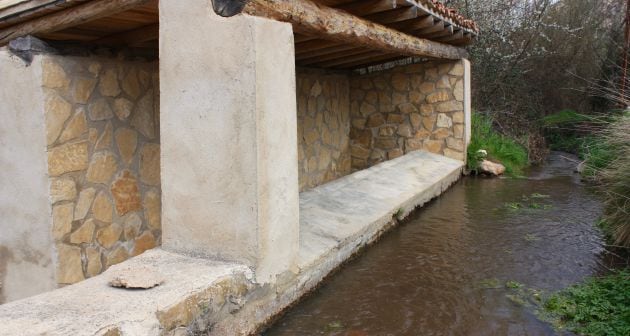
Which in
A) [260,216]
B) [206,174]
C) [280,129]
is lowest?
[260,216]

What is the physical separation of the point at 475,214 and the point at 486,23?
7.43 metres

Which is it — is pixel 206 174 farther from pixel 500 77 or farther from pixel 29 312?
pixel 500 77

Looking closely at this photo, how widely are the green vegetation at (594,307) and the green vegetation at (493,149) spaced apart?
514 centimetres

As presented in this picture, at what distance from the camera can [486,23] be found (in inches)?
470

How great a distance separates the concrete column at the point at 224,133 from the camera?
2793 mm

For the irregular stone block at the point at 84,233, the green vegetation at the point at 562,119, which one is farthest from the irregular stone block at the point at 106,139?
the green vegetation at the point at 562,119

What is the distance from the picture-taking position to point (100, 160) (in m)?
4.04

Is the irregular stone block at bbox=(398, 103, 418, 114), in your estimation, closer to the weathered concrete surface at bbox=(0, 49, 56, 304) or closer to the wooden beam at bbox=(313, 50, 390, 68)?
the wooden beam at bbox=(313, 50, 390, 68)

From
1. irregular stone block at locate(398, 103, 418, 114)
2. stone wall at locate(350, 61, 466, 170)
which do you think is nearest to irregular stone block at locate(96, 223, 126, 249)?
stone wall at locate(350, 61, 466, 170)

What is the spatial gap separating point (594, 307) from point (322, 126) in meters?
5.08

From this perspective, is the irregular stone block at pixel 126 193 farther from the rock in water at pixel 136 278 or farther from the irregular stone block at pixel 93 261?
the rock in water at pixel 136 278

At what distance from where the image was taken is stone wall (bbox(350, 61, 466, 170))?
8.41 m

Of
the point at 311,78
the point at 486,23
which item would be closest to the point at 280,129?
the point at 311,78

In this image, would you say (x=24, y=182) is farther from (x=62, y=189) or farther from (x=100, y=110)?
(x=100, y=110)
